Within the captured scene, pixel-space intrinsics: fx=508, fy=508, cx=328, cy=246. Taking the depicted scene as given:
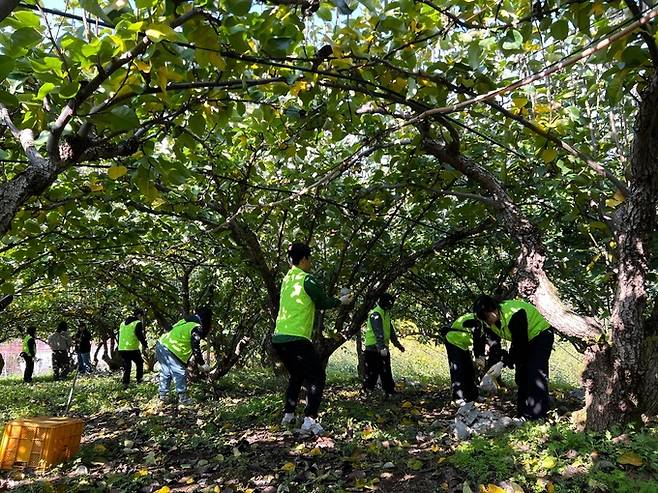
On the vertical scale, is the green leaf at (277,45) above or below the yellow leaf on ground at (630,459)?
above

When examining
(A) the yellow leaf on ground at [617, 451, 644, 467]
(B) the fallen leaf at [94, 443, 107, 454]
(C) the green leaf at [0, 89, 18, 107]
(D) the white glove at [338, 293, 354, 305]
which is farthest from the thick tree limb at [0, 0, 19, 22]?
(B) the fallen leaf at [94, 443, 107, 454]

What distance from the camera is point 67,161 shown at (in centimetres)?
235

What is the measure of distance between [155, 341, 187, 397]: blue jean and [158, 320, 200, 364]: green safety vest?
111 mm

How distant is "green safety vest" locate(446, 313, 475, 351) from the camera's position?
6.86 metres

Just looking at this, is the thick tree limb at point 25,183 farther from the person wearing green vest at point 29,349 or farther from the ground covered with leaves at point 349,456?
the person wearing green vest at point 29,349

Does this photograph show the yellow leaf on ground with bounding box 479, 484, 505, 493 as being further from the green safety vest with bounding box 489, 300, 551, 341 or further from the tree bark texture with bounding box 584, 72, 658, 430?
the green safety vest with bounding box 489, 300, 551, 341

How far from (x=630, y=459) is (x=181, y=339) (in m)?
6.13

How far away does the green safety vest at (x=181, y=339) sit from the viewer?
7.73 m

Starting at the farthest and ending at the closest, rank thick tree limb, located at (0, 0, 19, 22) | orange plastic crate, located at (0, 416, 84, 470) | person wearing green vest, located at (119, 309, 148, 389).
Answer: person wearing green vest, located at (119, 309, 148, 389), orange plastic crate, located at (0, 416, 84, 470), thick tree limb, located at (0, 0, 19, 22)

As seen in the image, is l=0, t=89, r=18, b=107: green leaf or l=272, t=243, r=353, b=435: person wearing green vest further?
l=272, t=243, r=353, b=435: person wearing green vest

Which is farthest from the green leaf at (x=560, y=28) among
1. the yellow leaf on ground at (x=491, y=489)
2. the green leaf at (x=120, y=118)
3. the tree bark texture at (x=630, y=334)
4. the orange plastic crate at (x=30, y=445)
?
the orange plastic crate at (x=30, y=445)

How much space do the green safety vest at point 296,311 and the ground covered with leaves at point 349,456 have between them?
101 cm

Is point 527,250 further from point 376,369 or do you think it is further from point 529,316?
point 376,369

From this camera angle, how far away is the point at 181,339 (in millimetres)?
7738
